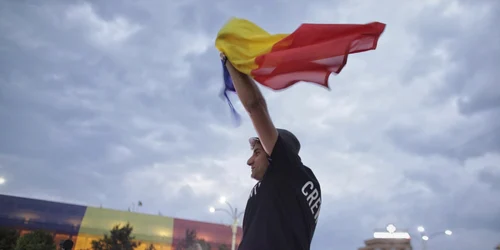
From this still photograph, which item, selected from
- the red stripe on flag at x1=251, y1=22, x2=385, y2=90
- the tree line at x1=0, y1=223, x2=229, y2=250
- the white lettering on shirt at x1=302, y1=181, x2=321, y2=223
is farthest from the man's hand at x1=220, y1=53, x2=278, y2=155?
the tree line at x1=0, y1=223, x2=229, y2=250

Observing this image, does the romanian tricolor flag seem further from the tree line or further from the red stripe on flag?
the tree line

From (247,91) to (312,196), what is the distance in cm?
74

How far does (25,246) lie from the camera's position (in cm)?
2794

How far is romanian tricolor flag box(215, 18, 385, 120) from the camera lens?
2482 millimetres

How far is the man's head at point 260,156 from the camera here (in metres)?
2.56

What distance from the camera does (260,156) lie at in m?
2.57

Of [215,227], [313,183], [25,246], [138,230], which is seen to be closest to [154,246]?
[138,230]

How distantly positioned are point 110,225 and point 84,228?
2.35 metres

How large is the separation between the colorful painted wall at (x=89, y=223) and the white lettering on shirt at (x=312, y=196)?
131 feet

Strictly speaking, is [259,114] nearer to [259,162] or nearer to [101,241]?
[259,162]

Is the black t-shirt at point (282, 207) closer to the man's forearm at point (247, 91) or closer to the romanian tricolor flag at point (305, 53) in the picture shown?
the man's forearm at point (247, 91)

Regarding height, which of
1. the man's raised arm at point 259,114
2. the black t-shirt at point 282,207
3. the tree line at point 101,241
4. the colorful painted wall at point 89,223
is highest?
the colorful painted wall at point 89,223

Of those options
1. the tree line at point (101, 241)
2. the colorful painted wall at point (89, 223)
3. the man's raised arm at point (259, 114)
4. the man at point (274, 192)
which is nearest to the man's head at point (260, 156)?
the man at point (274, 192)

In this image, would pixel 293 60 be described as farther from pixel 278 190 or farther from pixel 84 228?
pixel 84 228
